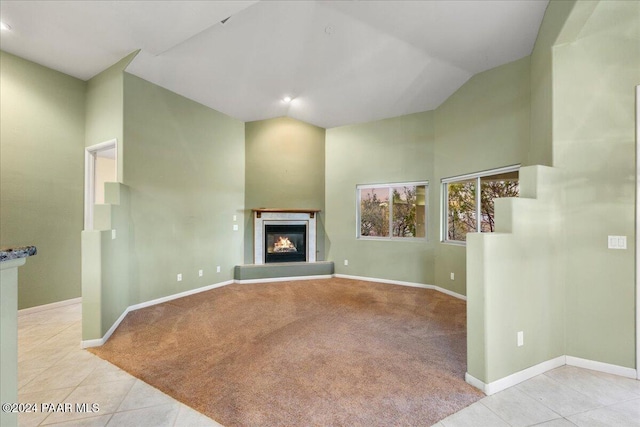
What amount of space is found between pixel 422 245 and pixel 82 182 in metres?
5.78

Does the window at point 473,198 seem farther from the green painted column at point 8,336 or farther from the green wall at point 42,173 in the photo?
the green wall at point 42,173

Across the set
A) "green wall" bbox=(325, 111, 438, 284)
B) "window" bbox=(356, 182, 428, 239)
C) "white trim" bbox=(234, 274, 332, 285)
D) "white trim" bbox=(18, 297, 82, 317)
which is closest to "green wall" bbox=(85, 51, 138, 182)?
"white trim" bbox=(18, 297, 82, 317)

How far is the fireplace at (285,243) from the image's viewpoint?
5.77 m

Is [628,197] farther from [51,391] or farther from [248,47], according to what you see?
[51,391]

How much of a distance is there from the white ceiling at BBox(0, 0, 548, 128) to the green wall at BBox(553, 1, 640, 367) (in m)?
0.69

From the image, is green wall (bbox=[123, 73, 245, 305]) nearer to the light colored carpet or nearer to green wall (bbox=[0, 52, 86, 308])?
the light colored carpet

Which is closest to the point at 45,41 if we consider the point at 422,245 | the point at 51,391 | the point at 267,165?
the point at 267,165

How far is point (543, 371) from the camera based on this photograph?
2.35 meters

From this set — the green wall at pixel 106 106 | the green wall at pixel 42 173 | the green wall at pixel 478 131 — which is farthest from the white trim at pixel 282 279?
the green wall at pixel 106 106

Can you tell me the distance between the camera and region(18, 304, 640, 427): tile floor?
1796mm

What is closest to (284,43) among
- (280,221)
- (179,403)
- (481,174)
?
(280,221)

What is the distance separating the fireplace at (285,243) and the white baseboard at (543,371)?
409cm

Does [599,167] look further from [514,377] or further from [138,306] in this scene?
[138,306]

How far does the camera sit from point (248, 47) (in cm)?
368
